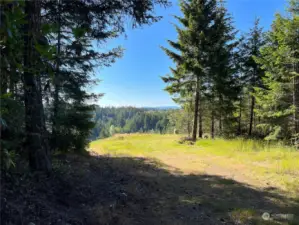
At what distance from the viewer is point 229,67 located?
14.1 meters

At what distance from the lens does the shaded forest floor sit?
2672mm

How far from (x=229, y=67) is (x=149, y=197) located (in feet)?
38.5

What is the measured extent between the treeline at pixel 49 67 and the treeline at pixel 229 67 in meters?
7.07

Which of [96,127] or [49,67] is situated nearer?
[49,67]

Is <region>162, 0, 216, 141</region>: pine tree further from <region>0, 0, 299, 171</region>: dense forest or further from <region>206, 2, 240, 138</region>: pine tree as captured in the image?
<region>206, 2, 240, 138</region>: pine tree

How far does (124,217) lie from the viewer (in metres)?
3.27

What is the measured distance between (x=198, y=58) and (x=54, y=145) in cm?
918

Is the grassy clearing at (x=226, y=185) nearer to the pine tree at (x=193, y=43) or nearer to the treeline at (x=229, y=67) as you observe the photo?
the treeline at (x=229, y=67)

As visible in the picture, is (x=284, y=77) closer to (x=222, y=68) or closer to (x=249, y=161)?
(x=222, y=68)

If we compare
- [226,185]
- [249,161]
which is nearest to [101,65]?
[226,185]

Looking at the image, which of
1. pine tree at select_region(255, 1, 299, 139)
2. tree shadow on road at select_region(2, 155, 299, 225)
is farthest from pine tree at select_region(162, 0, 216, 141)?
tree shadow on road at select_region(2, 155, 299, 225)

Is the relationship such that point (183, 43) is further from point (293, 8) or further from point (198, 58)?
point (293, 8)

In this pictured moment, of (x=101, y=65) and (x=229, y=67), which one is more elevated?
(x=229, y=67)

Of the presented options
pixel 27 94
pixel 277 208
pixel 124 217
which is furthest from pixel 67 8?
pixel 277 208
